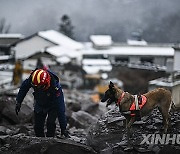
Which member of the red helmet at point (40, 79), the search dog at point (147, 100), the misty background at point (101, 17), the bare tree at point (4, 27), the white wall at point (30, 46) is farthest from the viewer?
the misty background at point (101, 17)

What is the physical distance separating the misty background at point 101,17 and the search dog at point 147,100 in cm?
4904

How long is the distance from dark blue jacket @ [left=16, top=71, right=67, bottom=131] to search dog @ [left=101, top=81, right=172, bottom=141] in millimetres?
918

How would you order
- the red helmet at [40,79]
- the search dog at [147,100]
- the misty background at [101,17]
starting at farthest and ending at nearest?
1. the misty background at [101,17]
2. the red helmet at [40,79]
3. the search dog at [147,100]

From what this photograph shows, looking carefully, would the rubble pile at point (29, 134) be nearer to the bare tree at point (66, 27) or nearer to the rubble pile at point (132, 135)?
the rubble pile at point (132, 135)

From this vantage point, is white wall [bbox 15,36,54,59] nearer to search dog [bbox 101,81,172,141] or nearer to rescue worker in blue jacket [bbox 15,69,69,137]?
rescue worker in blue jacket [bbox 15,69,69,137]

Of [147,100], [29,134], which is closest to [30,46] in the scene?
[29,134]

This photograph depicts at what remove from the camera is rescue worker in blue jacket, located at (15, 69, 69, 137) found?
21.6ft

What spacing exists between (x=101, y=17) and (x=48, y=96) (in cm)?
5928

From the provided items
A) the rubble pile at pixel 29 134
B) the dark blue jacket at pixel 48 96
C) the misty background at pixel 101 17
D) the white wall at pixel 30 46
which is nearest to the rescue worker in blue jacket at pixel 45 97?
the dark blue jacket at pixel 48 96

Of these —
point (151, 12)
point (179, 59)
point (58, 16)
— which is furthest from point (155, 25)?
point (179, 59)

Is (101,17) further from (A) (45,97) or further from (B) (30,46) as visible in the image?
(A) (45,97)

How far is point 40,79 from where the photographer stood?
21.4 ft

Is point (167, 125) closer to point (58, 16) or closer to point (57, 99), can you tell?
point (57, 99)

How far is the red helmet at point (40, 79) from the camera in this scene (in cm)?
652
